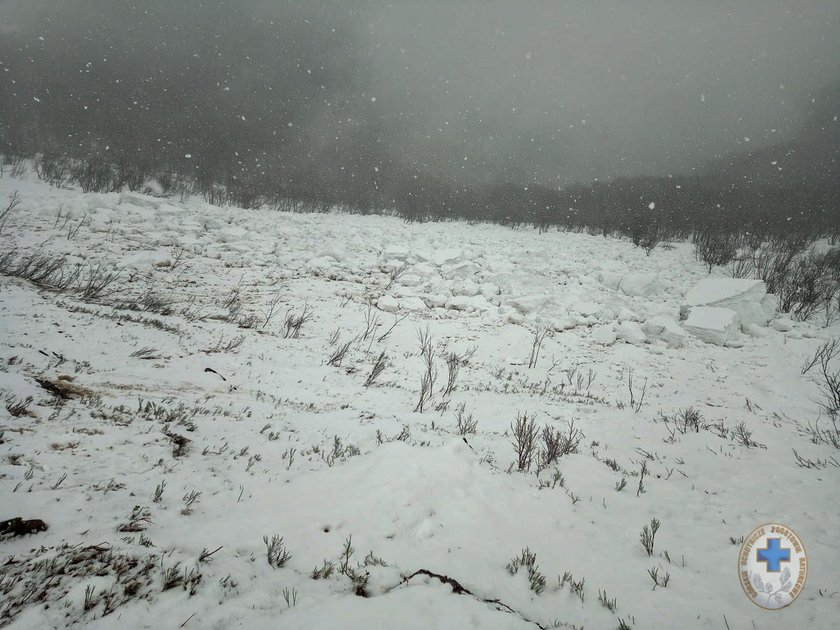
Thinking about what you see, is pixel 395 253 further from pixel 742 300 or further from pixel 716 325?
pixel 742 300

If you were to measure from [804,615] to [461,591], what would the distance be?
5.86 feet

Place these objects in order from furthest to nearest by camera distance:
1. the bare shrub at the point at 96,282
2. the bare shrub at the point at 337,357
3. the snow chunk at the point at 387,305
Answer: the snow chunk at the point at 387,305, the bare shrub at the point at 96,282, the bare shrub at the point at 337,357

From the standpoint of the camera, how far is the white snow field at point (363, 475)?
68.0 inches

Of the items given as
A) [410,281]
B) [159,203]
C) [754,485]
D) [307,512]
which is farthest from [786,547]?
[159,203]

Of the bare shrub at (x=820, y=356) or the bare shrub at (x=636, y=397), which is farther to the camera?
the bare shrub at (x=820, y=356)

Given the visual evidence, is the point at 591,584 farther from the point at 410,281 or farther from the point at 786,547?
the point at 410,281

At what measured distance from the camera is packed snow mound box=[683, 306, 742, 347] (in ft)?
39.2

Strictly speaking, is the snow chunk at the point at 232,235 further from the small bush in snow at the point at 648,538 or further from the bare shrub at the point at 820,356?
the bare shrub at the point at 820,356

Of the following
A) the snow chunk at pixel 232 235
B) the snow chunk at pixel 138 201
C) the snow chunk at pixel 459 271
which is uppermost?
the snow chunk at pixel 138 201

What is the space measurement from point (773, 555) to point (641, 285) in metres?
14.8

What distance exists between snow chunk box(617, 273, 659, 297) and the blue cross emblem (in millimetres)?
14437

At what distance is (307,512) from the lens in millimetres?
2473

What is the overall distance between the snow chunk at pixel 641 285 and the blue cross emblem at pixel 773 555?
14437mm

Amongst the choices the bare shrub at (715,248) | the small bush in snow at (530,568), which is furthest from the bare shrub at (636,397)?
the bare shrub at (715,248)
